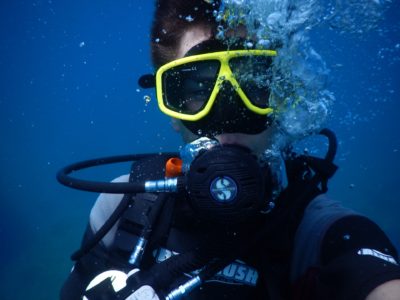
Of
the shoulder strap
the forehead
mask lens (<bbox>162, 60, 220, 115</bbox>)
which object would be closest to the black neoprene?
mask lens (<bbox>162, 60, 220, 115</bbox>)

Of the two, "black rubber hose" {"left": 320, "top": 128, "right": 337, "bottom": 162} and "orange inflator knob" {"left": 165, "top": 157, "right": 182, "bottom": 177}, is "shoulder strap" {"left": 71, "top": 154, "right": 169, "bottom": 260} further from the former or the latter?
"black rubber hose" {"left": 320, "top": 128, "right": 337, "bottom": 162}

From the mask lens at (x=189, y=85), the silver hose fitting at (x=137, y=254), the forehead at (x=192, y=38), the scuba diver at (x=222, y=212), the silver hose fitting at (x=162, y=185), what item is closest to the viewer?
the scuba diver at (x=222, y=212)

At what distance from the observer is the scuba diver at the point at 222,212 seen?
163cm

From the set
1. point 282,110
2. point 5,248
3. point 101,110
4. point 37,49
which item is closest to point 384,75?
point 37,49

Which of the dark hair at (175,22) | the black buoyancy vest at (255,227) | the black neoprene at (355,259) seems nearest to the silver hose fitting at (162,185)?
the black buoyancy vest at (255,227)

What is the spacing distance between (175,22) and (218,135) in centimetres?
97

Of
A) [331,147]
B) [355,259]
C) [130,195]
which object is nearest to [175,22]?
[130,195]

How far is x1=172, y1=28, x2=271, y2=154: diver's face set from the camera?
2074 millimetres

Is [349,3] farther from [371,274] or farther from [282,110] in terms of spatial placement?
[371,274]

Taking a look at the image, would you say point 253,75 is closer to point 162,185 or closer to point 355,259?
point 162,185

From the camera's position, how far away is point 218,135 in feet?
6.81

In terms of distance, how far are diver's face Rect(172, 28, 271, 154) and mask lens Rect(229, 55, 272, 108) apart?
21cm

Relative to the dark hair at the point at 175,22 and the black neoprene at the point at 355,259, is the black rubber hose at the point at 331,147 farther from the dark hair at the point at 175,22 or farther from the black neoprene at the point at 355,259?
the dark hair at the point at 175,22

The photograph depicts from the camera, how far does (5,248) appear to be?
54.7ft
